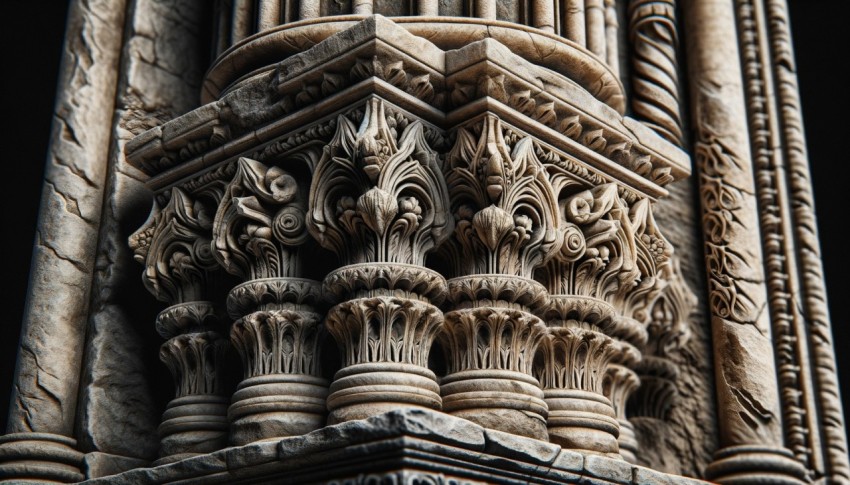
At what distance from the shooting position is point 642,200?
2.69 metres

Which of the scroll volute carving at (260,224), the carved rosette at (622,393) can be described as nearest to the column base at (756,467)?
the carved rosette at (622,393)

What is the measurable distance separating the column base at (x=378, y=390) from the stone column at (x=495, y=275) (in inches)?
4.3

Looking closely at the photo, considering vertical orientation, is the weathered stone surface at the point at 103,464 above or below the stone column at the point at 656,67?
below

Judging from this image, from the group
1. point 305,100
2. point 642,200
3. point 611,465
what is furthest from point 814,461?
point 305,100

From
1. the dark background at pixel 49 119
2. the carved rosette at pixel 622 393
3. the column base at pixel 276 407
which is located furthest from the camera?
the dark background at pixel 49 119

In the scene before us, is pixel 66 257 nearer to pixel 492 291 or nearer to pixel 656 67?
pixel 492 291

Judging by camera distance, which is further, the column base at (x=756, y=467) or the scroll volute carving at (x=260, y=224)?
the column base at (x=756, y=467)

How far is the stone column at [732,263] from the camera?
9.93 feet

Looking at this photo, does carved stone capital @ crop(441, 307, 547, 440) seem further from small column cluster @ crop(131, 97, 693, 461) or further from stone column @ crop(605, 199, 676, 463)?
stone column @ crop(605, 199, 676, 463)

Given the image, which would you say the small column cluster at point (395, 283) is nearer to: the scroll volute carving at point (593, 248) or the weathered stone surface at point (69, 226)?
the scroll volute carving at point (593, 248)

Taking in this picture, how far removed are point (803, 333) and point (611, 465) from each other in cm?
144

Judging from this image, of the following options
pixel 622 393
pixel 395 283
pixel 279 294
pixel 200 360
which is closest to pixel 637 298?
pixel 622 393

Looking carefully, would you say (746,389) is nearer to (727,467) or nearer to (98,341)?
(727,467)

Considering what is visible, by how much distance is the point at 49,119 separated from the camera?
4480 mm
